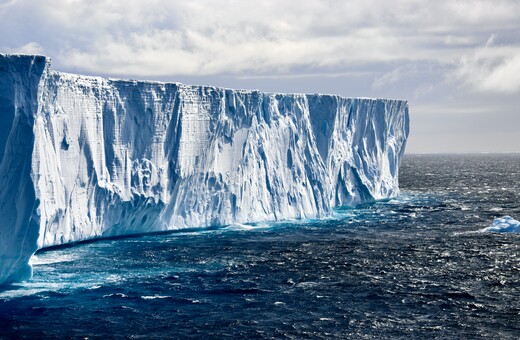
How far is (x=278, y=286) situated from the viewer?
79.9ft

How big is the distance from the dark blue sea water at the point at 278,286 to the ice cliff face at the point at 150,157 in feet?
5.16

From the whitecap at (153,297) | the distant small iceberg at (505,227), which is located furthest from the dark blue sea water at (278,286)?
the distant small iceberg at (505,227)

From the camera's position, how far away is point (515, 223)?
37500mm

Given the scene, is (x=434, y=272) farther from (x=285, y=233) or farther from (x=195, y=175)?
(x=195, y=175)

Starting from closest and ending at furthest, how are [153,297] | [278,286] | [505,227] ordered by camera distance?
[153,297]
[278,286]
[505,227]

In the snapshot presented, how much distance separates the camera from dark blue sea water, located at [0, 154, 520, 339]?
19547 mm

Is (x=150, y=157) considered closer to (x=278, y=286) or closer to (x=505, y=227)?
(x=278, y=286)

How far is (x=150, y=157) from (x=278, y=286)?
12195 mm

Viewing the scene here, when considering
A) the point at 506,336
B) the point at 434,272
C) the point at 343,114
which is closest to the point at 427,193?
the point at 343,114

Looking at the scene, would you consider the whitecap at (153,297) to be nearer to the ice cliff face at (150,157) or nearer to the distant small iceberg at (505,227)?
the ice cliff face at (150,157)

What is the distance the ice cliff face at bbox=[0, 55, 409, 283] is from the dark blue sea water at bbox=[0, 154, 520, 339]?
1574 millimetres

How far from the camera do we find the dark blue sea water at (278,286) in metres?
19.5

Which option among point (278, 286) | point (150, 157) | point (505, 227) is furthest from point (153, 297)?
point (505, 227)

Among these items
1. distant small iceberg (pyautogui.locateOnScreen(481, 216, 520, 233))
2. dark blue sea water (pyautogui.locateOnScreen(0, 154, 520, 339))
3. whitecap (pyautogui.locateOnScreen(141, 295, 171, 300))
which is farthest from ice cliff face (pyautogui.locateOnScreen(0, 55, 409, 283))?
distant small iceberg (pyautogui.locateOnScreen(481, 216, 520, 233))
